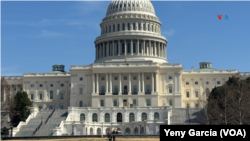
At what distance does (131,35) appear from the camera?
5167 inches

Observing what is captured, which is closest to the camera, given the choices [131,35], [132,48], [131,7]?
[132,48]

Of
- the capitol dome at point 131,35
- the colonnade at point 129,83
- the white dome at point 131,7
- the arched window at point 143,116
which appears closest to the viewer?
the arched window at point 143,116

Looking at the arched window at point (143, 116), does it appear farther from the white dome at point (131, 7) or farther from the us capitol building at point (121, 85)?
the white dome at point (131, 7)

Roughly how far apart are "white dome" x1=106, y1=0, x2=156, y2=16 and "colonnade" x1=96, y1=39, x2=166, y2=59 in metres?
11.5

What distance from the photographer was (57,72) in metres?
141

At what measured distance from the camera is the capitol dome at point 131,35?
429ft

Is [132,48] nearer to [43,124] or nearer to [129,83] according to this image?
[129,83]

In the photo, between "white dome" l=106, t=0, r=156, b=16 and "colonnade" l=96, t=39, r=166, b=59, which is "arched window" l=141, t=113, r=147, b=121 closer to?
"colonnade" l=96, t=39, r=166, b=59
